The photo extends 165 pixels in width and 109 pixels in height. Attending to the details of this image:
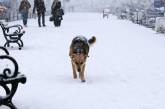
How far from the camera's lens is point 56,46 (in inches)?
818

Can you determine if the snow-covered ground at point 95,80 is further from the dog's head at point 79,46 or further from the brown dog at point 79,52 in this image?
the dog's head at point 79,46

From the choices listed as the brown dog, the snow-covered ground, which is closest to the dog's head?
the brown dog

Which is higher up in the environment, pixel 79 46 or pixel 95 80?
pixel 79 46

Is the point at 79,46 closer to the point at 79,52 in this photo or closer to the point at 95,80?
the point at 79,52

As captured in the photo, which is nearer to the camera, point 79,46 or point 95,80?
point 79,46

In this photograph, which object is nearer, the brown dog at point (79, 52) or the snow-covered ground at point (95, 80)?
the snow-covered ground at point (95, 80)

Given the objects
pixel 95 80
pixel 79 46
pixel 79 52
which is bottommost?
pixel 95 80

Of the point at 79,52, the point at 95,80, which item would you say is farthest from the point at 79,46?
the point at 95,80

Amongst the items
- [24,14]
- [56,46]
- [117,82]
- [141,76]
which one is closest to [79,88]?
[117,82]

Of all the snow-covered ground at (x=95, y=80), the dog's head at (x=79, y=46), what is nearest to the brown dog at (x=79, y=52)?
the dog's head at (x=79, y=46)

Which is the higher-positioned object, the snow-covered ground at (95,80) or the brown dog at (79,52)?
the brown dog at (79,52)

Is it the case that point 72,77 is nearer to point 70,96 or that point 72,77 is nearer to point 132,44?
point 70,96

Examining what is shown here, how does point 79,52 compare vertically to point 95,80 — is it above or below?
above

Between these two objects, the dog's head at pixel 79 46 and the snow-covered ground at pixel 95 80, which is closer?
the snow-covered ground at pixel 95 80
